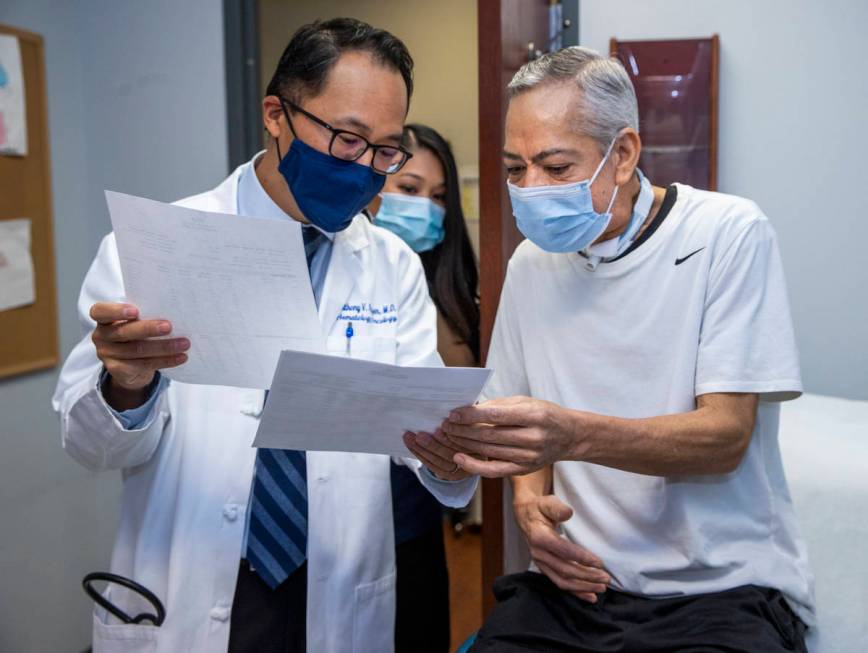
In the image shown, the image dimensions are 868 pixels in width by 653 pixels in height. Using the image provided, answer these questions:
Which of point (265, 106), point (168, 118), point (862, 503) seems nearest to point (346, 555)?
point (265, 106)

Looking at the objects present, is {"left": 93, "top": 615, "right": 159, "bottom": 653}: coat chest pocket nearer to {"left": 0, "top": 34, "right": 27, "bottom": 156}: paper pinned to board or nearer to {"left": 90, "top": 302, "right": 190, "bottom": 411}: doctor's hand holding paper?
{"left": 90, "top": 302, "right": 190, "bottom": 411}: doctor's hand holding paper

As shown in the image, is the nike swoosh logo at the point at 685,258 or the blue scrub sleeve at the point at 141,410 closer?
the blue scrub sleeve at the point at 141,410

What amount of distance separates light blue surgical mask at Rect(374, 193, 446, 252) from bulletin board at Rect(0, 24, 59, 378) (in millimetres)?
1002

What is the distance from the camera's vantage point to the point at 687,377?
1316 mm

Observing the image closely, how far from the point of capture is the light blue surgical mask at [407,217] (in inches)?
77.7

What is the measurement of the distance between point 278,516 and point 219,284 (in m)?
0.46

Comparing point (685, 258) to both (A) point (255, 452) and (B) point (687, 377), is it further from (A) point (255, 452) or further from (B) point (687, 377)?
(A) point (255, 452)

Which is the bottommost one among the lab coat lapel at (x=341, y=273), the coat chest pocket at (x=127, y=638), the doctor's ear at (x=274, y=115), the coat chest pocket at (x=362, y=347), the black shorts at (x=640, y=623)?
the coat chest pocket at (x=127, y=638)

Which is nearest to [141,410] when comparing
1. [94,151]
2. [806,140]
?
[94,151]

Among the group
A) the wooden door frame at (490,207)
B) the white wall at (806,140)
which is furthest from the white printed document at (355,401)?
the white wall at (806,140)

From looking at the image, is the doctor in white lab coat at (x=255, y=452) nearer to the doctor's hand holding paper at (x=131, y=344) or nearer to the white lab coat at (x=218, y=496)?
the white lab coat at (x=218, y=496)

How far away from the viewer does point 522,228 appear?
1370 millimetres

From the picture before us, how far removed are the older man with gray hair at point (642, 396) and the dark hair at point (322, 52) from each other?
22cm

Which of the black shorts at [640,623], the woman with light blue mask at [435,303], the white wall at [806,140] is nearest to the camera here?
the black shorts at [640,623]
